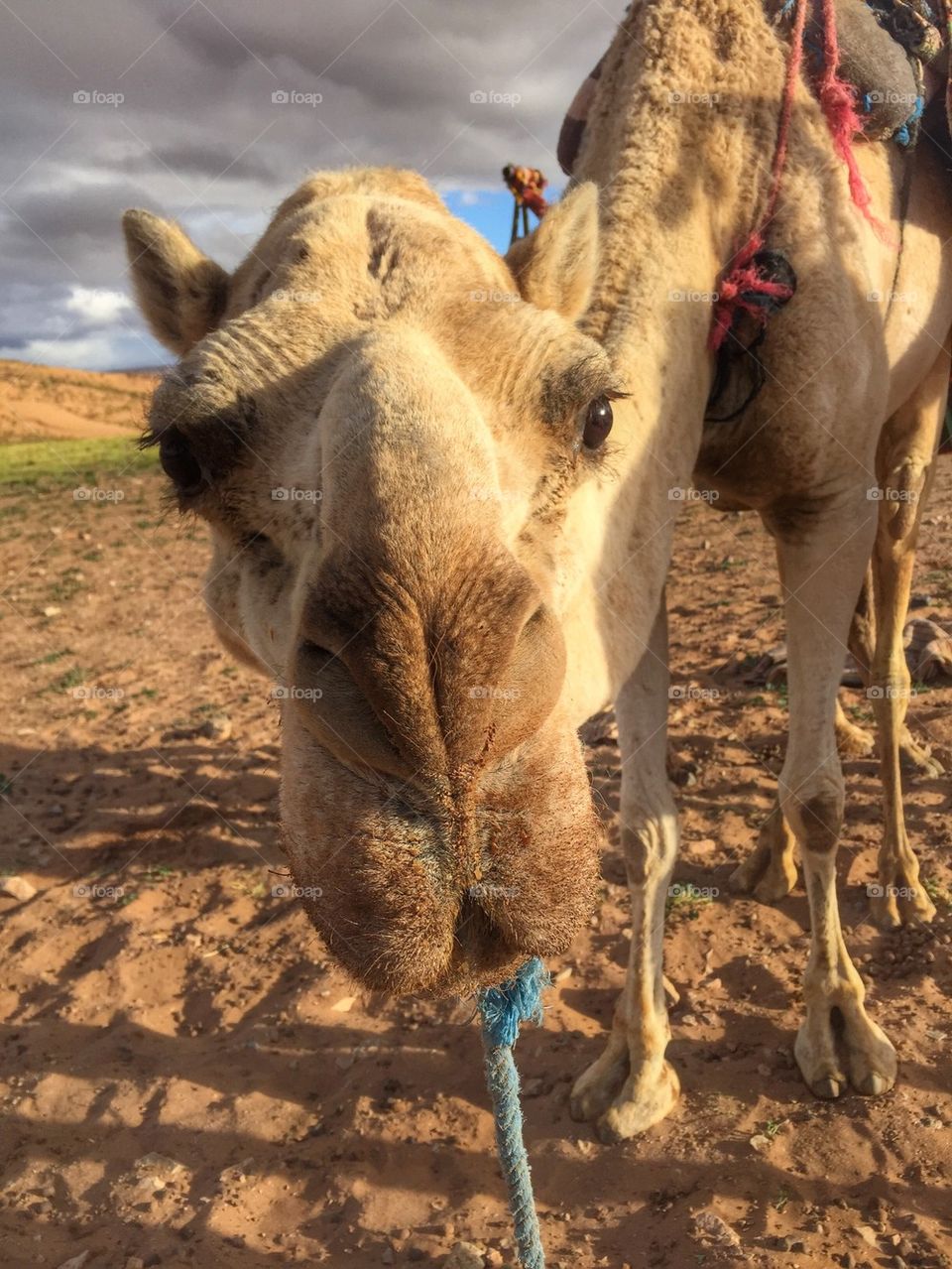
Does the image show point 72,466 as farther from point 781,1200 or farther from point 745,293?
point 781,1200

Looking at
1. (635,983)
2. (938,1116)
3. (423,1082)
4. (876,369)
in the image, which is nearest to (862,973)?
(938,1116)

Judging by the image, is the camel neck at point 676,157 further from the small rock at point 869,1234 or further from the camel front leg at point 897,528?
the small rock at point 869,1234

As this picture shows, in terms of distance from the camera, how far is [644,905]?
421 centimetres

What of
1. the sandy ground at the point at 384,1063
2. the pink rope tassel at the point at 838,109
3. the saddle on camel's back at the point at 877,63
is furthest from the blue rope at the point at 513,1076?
the saddle on camel's back at the point at 877,63

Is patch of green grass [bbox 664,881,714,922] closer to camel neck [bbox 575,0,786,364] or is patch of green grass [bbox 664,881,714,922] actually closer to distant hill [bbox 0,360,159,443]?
camel neck [bbox 575,0,786,364]

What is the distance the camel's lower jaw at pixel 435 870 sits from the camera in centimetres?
179

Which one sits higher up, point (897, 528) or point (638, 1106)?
point (897, 528)

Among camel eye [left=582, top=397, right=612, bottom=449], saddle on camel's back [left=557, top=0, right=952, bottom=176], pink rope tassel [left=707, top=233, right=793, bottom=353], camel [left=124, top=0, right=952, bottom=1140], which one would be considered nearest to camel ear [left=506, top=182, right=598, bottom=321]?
camel [left=124, top=0, right=952, bottom=1140]

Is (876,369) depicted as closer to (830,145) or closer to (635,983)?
(830,145)

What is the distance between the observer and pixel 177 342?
3008mm

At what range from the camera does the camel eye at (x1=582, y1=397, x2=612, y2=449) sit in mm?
2518

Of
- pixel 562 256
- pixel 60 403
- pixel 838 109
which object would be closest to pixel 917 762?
pixel 838 109

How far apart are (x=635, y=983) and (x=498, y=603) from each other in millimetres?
2847

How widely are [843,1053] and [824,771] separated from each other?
3.72 feet
